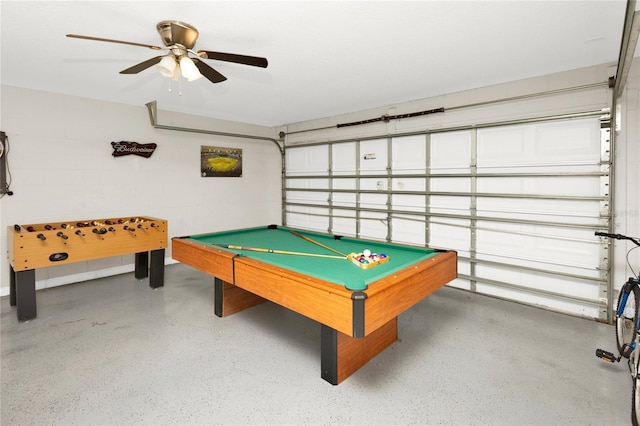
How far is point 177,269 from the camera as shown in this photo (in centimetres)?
517

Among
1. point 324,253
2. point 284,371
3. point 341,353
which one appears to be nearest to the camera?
point 341,353

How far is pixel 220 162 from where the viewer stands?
6035 mm

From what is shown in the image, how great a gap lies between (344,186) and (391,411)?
4106mm

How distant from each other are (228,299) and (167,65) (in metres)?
2.28

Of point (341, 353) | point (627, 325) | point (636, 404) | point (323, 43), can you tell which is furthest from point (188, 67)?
point (627, 325)

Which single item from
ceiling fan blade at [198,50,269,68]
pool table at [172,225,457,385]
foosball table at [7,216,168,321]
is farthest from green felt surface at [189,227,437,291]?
ceiling fan blade at [198,50,269,68]

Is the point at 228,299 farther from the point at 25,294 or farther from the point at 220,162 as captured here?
the point at 220,162

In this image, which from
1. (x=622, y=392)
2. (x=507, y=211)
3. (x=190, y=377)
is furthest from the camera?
(x=507, y=211)

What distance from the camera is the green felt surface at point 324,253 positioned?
218cm

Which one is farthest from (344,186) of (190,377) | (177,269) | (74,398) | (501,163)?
(74,398)

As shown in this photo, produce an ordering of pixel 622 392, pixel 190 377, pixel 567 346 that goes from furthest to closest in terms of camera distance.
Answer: pixel 567 346 → pixel 190 377 → pixel 622 392

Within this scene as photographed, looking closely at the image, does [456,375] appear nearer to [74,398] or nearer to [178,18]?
[74,398]

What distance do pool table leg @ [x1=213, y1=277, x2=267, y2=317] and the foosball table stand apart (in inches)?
53.0

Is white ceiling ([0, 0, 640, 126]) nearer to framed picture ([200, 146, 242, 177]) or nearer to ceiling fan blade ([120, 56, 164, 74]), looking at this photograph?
ceiling fan blade ([120, 56, 164, 74])
